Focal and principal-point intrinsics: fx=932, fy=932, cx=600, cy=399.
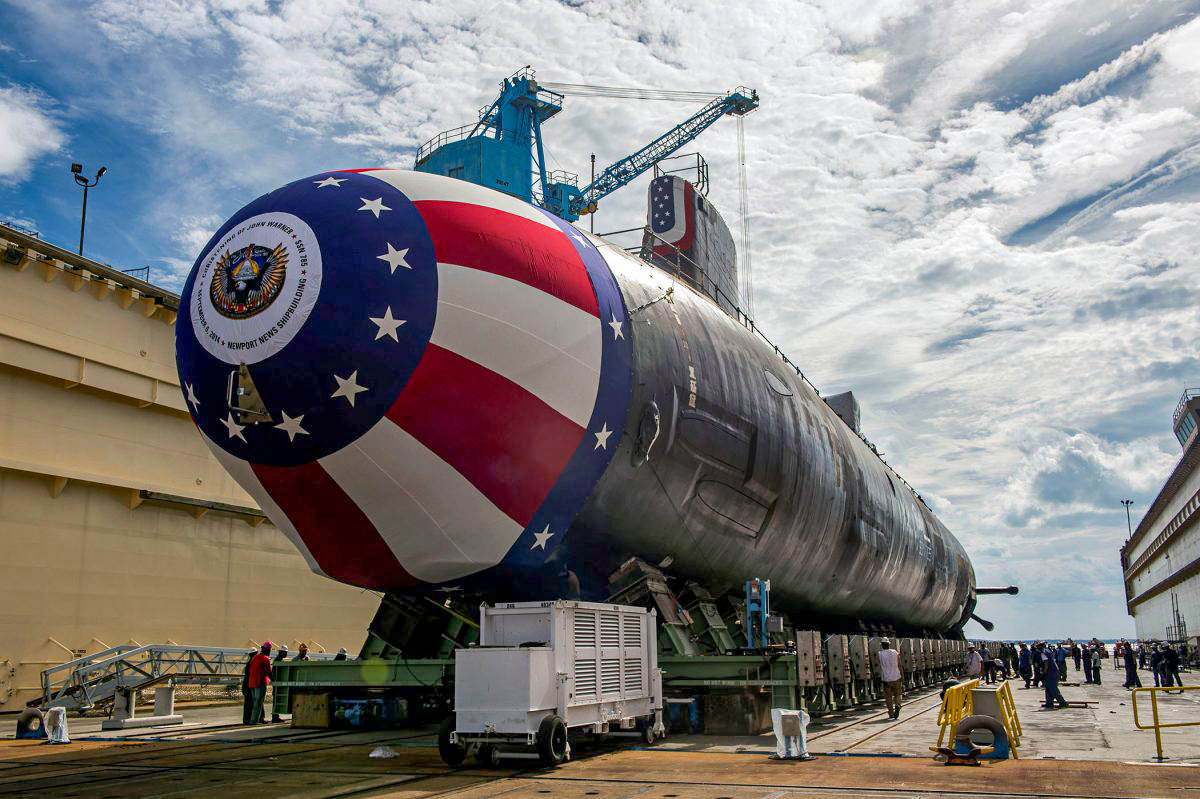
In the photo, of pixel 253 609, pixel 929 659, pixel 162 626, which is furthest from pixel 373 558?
pixel 929 659

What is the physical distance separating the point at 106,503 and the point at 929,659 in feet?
69.0

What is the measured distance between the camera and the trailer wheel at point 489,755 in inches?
363

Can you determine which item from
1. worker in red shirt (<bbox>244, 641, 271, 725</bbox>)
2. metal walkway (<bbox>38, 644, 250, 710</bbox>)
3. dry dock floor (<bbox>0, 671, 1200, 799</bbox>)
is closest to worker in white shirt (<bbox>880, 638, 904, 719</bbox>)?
dry dock floor (<bbox>0, 671, 1200, 799</bbox>)

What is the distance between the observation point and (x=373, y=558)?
10.1 meters

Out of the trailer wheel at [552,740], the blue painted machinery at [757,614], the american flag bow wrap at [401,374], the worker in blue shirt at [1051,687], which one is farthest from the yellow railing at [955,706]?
the worker in blue shirt at [1051,687]

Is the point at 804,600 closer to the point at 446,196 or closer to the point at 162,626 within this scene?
the point at 446,196

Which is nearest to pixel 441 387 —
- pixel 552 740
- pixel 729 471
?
pixel 552 740

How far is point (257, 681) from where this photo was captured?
15.0 meters

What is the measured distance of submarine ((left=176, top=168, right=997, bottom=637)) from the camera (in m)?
9.11

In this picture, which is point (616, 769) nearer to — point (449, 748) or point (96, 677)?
point (449, 748)

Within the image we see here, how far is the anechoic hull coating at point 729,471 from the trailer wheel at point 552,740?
2.34 meters

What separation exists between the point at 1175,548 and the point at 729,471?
2636 inches

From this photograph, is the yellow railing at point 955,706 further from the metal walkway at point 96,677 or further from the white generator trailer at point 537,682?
the metal walkway at point 96,677

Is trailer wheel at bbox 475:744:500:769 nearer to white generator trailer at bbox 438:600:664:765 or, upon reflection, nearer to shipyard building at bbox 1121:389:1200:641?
white generator trailer at bbox 438:600:664:765
